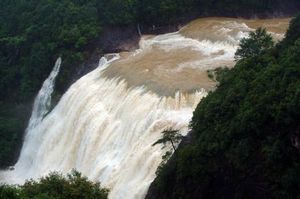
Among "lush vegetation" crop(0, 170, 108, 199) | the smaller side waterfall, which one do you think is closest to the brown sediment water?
the smaller side waterfall

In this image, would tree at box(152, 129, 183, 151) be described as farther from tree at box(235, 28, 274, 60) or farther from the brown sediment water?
tree at box(235, 28, 274, 60)

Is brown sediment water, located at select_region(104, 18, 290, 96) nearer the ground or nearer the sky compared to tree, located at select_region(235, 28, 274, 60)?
nearer the ground

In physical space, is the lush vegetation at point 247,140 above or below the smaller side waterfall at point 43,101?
above

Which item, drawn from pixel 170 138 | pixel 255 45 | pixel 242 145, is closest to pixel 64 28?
pixel 255 45

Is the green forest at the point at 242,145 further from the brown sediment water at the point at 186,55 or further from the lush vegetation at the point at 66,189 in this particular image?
the brown sediment water at the point at 186,55

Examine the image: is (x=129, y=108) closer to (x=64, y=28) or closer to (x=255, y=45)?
(x=255, y=45)

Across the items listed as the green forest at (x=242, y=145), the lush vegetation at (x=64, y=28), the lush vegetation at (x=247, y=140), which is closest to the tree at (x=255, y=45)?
the green forest at (x=242, y=145)
